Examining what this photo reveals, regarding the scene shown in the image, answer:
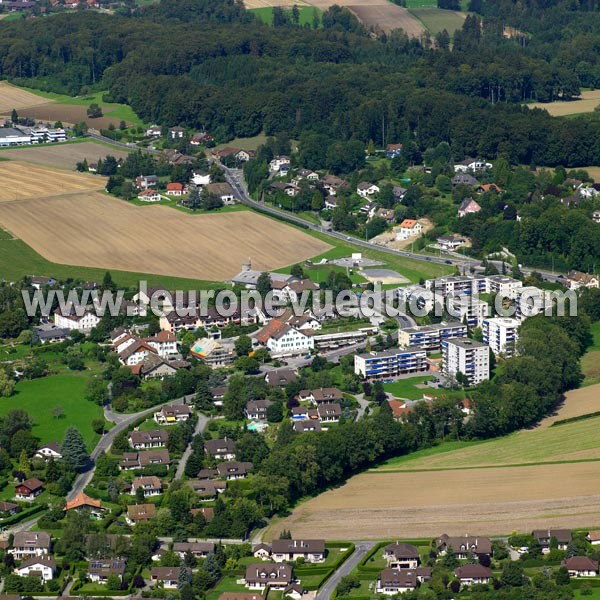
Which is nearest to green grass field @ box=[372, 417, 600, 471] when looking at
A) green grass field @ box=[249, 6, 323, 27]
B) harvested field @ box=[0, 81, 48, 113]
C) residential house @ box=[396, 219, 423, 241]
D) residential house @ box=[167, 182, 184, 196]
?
residential house @ box=[396, 219, 423, 241]

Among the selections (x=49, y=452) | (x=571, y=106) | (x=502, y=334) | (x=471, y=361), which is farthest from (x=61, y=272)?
(x=571, y=106)

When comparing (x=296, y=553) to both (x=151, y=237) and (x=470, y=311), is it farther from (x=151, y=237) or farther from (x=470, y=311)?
(x=151, y=237)

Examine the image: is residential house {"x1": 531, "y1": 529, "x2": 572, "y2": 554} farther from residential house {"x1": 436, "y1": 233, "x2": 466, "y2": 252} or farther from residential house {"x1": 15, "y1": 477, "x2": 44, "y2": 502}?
residential house {"x1": 436, "y1": 233, "x2": 466, "y2": 252}

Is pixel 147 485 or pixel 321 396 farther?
pixel 321 396

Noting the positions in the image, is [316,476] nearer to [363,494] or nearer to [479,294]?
[363,494]

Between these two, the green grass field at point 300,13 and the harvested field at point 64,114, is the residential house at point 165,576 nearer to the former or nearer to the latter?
the harvested field at point 64,114

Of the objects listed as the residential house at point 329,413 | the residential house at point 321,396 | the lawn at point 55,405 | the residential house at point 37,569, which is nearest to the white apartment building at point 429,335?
the residential house at point 321,396

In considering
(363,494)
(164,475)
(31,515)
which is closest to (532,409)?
(363,494)
